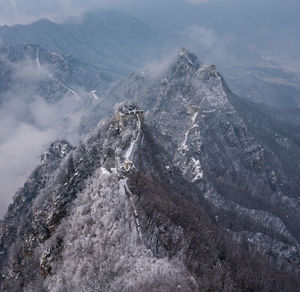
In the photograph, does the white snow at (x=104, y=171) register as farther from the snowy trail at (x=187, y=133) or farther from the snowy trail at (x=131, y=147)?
the snowy trail at (x=187, y=133)

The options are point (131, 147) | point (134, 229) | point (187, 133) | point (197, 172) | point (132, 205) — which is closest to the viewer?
point (134, 229)

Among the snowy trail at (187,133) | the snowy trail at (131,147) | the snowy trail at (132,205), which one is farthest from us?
the snowy trail at (187,133)

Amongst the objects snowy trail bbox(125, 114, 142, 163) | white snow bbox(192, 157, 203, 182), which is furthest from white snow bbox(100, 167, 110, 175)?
white snow bbox(192, 157, 203, 182)

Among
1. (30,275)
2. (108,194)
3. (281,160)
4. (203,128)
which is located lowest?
(281,160)

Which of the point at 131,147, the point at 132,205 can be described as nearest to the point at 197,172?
the point at 131,147

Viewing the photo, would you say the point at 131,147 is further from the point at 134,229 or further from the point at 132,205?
the point at 134,229

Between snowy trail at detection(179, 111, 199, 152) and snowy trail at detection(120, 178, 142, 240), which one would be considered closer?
snowy trail at detection(120, 178, 142, 240)

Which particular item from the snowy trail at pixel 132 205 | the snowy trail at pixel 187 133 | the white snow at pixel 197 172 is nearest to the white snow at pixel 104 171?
the snowy trail at pixel 132 205

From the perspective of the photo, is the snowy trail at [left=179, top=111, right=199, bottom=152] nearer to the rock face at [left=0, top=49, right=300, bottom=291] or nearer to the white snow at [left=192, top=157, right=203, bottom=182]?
the rock face at [left=0, top=49, right=300, bottom=291]

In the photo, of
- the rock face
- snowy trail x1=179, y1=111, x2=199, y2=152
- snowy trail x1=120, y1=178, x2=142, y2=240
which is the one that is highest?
snowy trail x1=120, y1=178, x2=142, y2=240

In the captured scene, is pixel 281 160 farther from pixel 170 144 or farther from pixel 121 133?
pixel 121 133

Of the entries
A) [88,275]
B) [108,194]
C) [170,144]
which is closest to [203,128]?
[170,144]
